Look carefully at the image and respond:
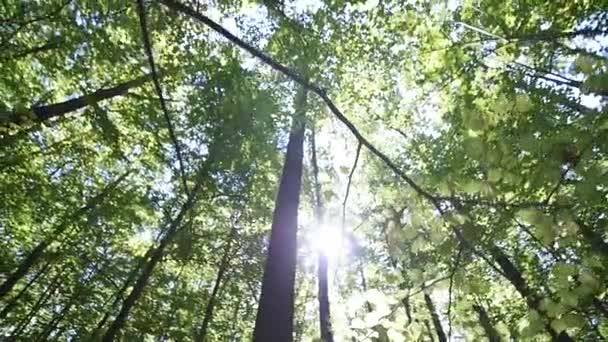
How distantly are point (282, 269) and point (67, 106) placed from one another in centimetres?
477

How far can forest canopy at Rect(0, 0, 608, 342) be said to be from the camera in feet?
4.04

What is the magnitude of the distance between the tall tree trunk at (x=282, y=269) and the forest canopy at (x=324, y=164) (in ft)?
0.07

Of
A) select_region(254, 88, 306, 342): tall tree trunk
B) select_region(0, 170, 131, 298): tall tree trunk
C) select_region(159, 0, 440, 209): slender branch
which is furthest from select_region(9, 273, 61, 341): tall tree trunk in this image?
select_region(159, 0, 440, 209): slender branch

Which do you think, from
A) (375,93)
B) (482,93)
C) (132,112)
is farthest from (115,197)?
(482,93)

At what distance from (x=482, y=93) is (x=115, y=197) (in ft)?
25.9

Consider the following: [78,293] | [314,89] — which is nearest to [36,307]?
[78,293]

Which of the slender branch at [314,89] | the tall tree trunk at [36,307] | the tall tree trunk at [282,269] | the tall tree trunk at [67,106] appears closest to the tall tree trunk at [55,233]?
the tall tree trunk at [36,307]

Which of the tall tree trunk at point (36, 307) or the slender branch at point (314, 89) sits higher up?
the tall tree trunk at point (36, 307)

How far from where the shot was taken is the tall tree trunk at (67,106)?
3.33m

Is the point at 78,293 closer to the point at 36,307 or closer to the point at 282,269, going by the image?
the point at 36,307

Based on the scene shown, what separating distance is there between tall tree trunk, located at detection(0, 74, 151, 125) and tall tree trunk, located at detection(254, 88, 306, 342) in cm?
245

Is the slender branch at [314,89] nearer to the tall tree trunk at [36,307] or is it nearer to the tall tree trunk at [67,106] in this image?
the tall tree trunk at [67,106]

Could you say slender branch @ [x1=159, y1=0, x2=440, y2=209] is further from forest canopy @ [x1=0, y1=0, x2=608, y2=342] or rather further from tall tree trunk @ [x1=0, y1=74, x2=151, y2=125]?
tall tree trunk @ [x1=0, y1=74, x2=151, y2=125]

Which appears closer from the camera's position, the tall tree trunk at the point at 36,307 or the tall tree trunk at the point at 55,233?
the tall tree trunk at the point at 55,233
